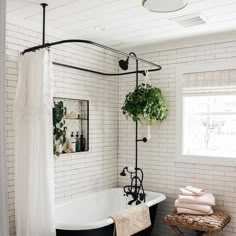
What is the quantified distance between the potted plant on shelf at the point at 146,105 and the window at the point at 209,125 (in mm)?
350

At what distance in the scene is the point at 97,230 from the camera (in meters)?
2.72

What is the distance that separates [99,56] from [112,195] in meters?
1.95

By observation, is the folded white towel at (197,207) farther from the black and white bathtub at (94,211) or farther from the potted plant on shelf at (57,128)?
the potted plant on shelf at (57,128)

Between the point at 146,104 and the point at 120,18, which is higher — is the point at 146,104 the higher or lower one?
the lower one

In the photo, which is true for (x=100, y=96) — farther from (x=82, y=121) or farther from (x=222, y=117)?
(x=222, y=117)

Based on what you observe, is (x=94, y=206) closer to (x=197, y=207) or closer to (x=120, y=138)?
(x=120, y=138)

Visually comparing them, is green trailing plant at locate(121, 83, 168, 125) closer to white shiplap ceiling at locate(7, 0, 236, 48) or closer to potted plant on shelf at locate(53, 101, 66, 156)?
white shiplap ceiling at locate(7, 0, 236, 48)

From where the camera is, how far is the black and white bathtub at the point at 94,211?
268 centimetres

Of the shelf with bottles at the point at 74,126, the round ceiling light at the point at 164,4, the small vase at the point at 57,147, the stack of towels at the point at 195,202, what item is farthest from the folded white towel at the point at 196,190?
the round ceiling light at the point at 164,4

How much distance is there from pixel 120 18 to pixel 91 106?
1.35m

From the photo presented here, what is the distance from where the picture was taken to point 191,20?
9.68 ft

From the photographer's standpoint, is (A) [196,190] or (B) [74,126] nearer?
(A) [196,190]

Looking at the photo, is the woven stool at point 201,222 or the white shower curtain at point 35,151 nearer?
the white shower curtain at point 35,151

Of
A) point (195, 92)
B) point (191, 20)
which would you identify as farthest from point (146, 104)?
point (191, 20)
